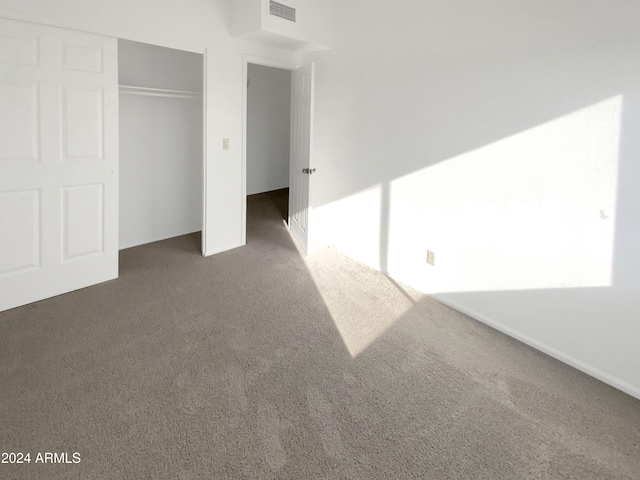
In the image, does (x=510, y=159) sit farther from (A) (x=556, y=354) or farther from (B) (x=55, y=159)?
(B) (x=55, y=159)

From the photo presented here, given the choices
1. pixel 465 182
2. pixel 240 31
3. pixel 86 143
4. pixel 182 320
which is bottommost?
pixel 182 320

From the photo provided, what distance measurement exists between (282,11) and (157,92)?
1.55m

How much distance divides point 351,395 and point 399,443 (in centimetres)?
40

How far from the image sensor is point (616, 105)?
7.62 ft

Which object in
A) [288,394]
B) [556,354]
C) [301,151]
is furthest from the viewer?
[301,151]

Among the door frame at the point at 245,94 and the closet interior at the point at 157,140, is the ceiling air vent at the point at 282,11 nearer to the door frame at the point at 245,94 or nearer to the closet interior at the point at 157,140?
the door frame at the point at 245,94

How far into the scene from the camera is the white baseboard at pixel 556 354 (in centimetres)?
242

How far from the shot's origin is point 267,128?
7.75 meters

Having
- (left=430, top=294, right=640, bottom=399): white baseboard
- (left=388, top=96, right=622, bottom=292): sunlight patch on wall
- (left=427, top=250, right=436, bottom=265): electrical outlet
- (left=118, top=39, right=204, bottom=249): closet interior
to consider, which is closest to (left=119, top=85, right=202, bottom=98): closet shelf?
(left=118, top=39, right=204, bottom=249): closet interior

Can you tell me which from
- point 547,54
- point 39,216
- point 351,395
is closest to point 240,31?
point 39,216

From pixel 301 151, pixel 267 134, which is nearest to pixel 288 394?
pixel 301 151

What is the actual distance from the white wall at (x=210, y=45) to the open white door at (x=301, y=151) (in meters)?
0.45

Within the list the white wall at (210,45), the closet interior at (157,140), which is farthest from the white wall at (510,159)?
the closet interior at (157,140)

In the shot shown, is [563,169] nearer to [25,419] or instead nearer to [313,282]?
[313,282]
